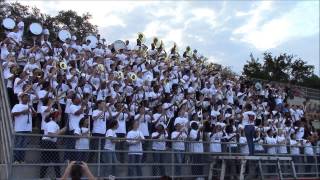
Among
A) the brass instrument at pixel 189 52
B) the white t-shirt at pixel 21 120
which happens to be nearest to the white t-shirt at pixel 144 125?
the white t-shirt at pixel 21 120

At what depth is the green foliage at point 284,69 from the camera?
53.1m

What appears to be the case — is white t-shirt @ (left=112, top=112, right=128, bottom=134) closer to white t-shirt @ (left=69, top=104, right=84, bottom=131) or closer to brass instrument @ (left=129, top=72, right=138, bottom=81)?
white t-shirt @ (left=69, top=104, right=84, bottom=131)

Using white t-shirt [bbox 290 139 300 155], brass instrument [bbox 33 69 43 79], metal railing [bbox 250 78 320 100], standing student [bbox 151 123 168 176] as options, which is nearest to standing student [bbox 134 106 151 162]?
standing student [bbox 151 123 168 176]

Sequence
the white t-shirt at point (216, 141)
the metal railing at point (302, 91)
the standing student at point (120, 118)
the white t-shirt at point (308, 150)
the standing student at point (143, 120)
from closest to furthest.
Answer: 1. the standing student at point (120, 118)
2. the standing student at point (143, 120)
3. the white t-shirt at point (216, 141)
4. the white t-shirt at point (308, 150)
5. the metal railing at point (302, 91)

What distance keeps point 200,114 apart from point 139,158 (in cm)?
519

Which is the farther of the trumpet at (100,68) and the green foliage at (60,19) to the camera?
the green foliage at (60,19)

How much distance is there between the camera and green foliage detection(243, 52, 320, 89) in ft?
174

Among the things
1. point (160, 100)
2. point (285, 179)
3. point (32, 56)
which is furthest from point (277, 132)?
point (32, 56)

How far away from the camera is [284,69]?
53.7 meters

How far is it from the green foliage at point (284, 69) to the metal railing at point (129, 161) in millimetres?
36099

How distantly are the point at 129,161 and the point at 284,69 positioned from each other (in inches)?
1679

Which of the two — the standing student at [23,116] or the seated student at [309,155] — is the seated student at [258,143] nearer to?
the seated student at [309,155]

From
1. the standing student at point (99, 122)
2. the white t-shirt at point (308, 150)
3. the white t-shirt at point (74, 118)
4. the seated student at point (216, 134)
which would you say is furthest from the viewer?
the white t-shirt at point (308, 150)

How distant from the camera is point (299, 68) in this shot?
176 feet
